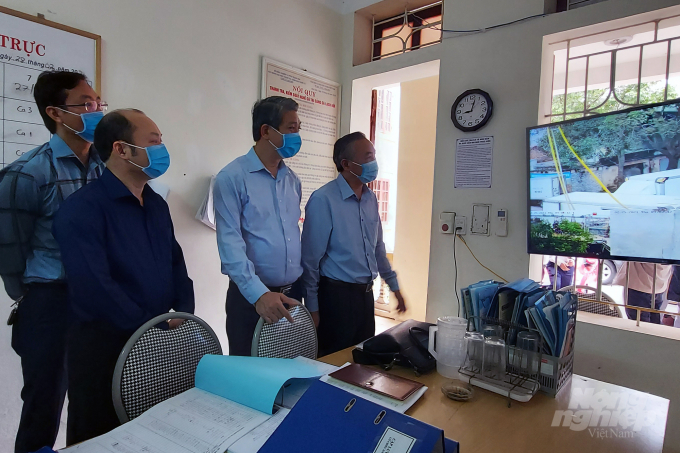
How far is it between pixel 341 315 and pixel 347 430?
4.26 ft

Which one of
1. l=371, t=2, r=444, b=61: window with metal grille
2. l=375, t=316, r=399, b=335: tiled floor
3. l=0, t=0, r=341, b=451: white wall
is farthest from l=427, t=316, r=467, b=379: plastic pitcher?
l=375, t=316, r=399, b=335: tiled floor

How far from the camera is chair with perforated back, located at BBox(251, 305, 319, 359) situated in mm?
1381

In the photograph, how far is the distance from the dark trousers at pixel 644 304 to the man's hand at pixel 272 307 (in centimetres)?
194

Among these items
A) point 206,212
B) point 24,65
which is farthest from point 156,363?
point 24,65

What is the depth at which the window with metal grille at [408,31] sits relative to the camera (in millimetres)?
2908

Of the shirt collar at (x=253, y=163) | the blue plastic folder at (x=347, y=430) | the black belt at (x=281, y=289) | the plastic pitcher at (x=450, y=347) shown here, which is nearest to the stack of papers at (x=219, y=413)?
the blue plastic folder at (x=347, y=430)

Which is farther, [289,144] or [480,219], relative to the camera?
[480,219]

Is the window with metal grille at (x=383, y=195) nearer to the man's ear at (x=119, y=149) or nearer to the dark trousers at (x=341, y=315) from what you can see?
the dark trousers at (x=341, y=315)

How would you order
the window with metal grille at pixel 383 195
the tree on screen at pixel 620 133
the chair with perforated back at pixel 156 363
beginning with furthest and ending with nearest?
1. the window with metal grille at pixel 383 195
2. the tree on screen at pixel 620 133
3. the chair with perforated back at pixel 156 363

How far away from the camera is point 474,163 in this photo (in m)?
2.54

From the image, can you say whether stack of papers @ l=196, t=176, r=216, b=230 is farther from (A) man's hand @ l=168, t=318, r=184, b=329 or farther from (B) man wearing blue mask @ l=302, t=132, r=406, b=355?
(A) man's hand @ l=168, t=318, r=184, b=329

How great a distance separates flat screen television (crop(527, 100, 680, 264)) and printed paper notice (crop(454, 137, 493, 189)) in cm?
28

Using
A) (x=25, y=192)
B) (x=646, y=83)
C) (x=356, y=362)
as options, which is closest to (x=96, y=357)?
(x=25, y=192)

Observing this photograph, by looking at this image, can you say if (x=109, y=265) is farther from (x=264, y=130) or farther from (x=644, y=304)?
(x=644, y=304)
